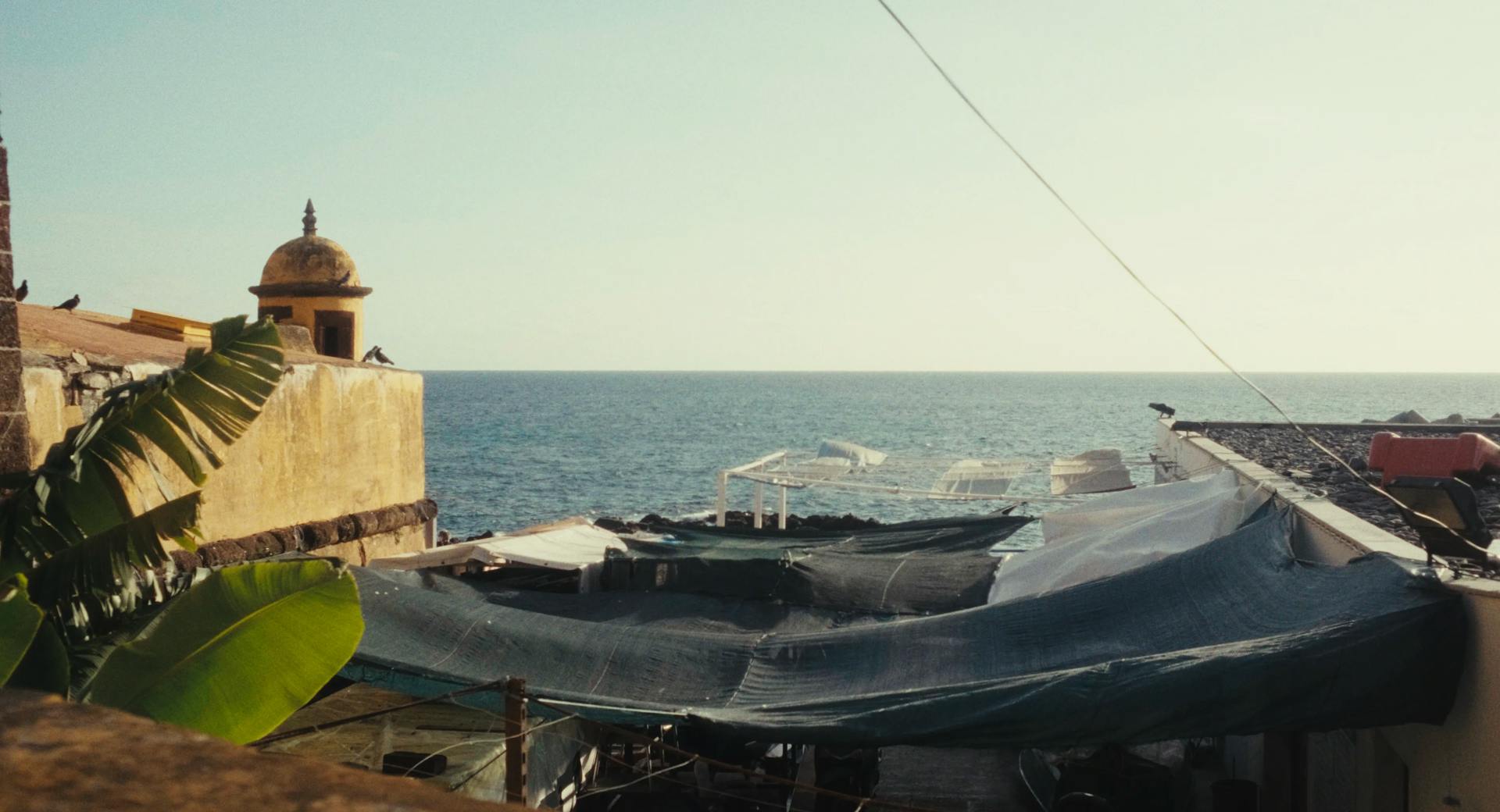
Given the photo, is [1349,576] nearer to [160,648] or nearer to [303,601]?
[303,601]

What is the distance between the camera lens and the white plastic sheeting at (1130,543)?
10.4 m

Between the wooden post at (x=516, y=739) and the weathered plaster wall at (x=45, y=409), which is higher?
the weathered plaster wall at (x=45, y=409)

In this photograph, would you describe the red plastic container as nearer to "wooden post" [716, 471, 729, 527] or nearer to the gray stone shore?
the gray stone shore

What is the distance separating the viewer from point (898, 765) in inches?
487

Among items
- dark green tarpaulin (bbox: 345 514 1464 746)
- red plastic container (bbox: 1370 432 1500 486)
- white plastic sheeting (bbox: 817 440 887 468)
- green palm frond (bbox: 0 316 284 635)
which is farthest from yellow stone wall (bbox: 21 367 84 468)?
white plastic sheeting (bbox: 817 440 887 468)

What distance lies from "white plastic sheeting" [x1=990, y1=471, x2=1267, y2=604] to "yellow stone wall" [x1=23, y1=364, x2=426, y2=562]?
24.7 feet

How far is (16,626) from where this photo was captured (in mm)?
4664

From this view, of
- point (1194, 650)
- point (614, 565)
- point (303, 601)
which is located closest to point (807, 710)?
point (1194, 650)

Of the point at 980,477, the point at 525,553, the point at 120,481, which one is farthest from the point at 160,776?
the point at 980,477

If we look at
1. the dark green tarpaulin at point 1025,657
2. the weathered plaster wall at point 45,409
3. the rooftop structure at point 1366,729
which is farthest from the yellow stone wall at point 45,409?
the rooftop structure at point 1366,729

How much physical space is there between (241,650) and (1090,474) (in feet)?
61.2

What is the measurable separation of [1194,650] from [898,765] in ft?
19.9

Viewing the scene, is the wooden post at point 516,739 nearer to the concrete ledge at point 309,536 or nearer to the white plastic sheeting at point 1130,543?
the concrete ledge at point 309,536

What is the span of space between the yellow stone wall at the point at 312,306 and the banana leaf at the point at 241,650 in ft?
45.6
